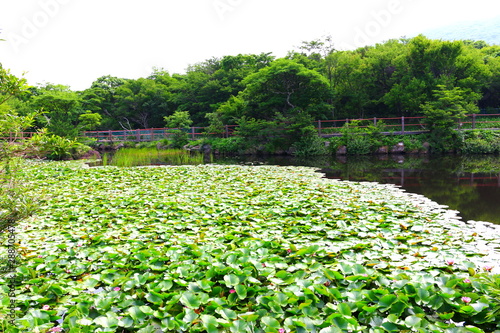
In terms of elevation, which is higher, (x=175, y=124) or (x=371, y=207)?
(x=175, y=124)

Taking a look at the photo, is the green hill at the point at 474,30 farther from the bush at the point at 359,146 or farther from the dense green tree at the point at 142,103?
the bush at the point at 359,146

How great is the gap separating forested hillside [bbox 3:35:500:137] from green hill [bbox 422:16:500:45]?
107704 millimetres

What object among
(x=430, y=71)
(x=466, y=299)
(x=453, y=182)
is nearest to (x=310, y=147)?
(x=453, y=182)

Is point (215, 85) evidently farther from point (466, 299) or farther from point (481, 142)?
point (466, 299)

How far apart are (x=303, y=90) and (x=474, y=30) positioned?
144348 mm

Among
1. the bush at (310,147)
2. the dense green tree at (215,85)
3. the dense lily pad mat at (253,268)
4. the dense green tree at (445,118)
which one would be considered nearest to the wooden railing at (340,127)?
the dense green tree at (445,118)

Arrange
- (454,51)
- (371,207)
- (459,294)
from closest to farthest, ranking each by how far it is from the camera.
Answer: (459,294), (371,207), (454,51)

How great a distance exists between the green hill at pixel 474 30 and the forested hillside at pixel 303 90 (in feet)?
353

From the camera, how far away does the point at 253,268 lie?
2455 millimetres

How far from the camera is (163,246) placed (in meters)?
3.02

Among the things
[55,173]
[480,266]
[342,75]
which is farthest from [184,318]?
[342,75]

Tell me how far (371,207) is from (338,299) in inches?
103

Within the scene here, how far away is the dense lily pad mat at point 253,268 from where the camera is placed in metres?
1.91

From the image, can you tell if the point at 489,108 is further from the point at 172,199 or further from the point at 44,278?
the point at 44,278
